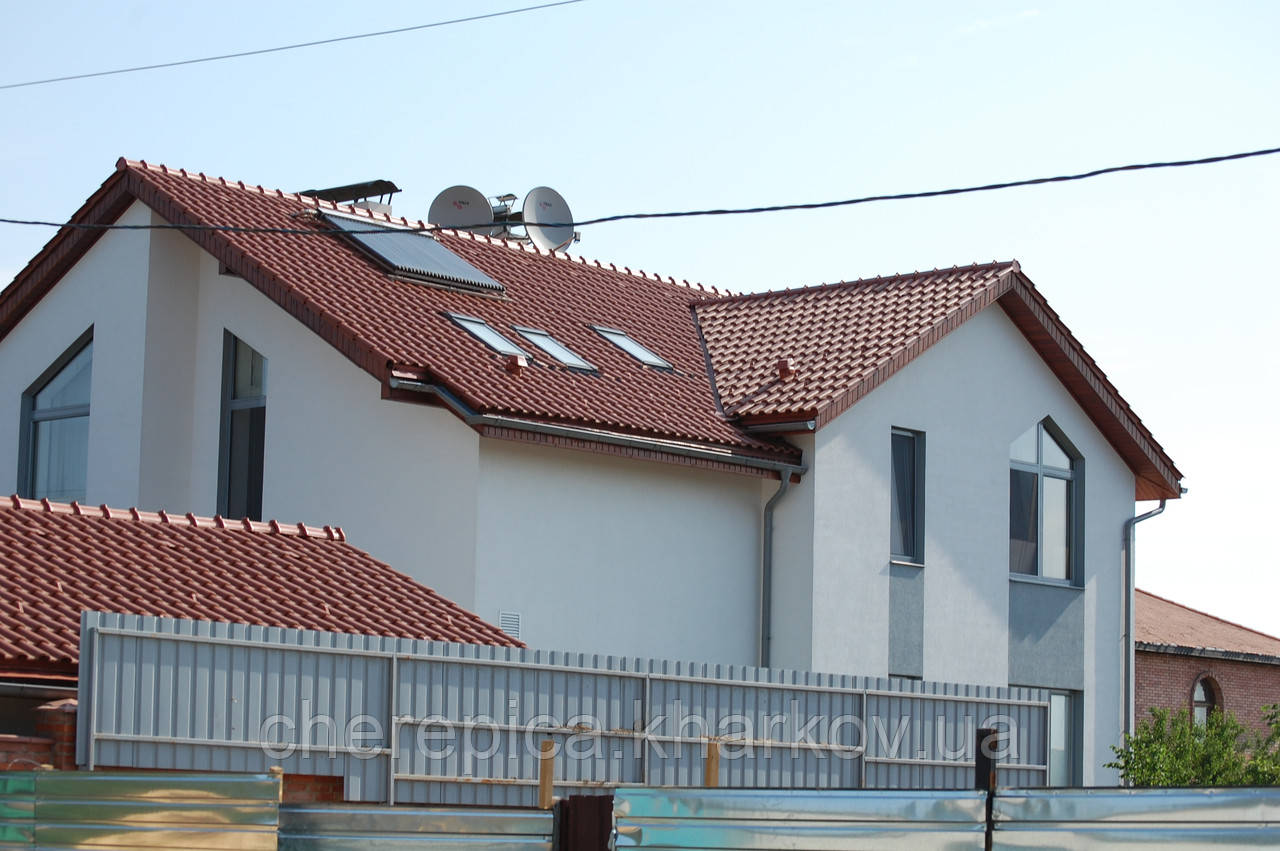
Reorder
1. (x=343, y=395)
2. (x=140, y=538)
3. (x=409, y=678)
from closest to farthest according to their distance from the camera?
(x=409, y=678) < (x=140, y=538) < (x=343, y=395)

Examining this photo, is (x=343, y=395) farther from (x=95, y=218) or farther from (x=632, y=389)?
(x=95, y=218)

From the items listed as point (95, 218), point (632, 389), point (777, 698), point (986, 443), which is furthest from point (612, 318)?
point (777, 698)

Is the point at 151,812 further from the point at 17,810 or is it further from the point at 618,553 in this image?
the point at 618,553

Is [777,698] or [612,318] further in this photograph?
[612,318]

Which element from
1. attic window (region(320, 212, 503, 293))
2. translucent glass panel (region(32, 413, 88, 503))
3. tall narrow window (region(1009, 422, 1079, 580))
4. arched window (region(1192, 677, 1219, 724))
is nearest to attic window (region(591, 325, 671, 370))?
attic window (region(320, 212, 503, 293))

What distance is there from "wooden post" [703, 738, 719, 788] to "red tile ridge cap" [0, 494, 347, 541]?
4.10 metres

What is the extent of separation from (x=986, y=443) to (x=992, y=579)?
5.25 feet

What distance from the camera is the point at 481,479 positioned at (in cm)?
1653

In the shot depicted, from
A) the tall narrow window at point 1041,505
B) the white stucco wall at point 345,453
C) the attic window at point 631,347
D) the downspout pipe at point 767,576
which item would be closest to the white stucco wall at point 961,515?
the tall narrow window at point 1041,505

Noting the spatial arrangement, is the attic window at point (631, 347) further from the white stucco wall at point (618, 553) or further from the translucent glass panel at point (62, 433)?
the translucent glass panel at point (62, 433)

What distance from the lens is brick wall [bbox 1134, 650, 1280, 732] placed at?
31.3 meters

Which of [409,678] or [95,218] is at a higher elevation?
[95,218]

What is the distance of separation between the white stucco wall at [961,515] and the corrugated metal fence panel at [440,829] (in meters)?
11.0

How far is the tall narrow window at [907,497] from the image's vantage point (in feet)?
65.6
